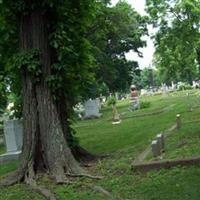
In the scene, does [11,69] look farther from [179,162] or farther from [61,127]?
[179,162]

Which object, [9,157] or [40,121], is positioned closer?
[40,121]

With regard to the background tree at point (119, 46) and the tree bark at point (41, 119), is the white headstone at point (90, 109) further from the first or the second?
the tree bark at point (41, 119)

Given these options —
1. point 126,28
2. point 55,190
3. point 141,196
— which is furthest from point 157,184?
point 126,28

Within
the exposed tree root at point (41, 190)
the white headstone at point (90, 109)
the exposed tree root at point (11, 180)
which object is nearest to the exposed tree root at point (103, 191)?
the exposed tree root at point (41, 190)

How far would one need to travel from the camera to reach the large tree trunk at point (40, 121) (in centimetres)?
1133

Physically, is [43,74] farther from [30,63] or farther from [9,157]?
[9,157]

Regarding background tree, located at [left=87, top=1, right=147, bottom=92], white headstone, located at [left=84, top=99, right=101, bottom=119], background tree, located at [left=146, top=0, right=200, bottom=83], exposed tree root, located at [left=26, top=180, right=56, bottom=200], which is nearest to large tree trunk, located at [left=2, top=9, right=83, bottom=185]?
exposed tree root, located at [left=26, top=180, right=56, bottom=200]

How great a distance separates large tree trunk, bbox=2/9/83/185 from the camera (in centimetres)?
1133

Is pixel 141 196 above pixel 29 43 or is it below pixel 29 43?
below

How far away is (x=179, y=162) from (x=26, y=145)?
136 inches

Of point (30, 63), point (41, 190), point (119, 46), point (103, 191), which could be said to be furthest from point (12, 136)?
point (119, 46)

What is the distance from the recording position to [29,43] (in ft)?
39.2

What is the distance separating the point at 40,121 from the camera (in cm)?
1164

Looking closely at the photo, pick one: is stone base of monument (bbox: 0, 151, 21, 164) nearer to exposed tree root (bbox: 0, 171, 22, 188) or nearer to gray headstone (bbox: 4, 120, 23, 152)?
gray headstone (bbox: 4, 120, 23, 152)
